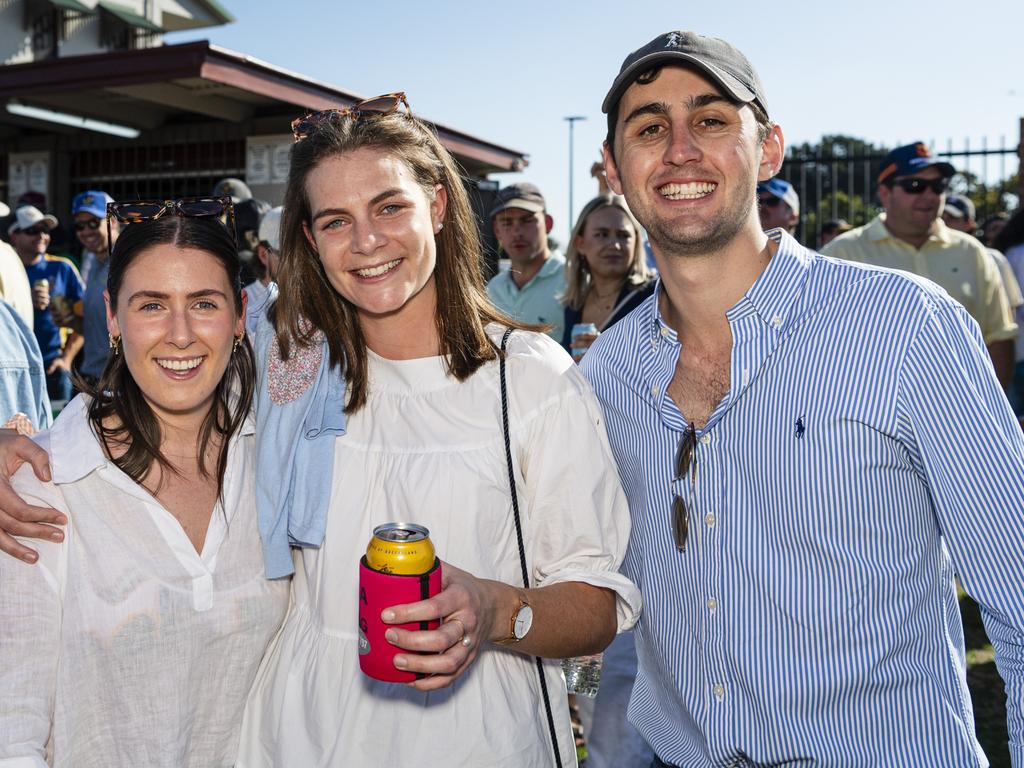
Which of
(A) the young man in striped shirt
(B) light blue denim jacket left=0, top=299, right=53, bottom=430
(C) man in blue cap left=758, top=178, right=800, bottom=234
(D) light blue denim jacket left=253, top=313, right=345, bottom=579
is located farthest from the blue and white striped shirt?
(C) man in blue cap left=758, top=178, right=800, bottom=234

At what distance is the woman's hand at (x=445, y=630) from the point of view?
1577 millimetres

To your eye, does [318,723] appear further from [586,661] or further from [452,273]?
[452,273]

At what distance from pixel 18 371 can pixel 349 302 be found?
1.63 meters

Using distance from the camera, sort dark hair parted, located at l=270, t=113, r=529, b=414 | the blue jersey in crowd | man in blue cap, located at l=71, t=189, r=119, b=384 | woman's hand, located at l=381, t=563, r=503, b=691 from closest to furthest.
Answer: woman's hand, located at l=381, t=563, r=503, b=691
dark hair parted, located at l=270, t=113, r=529, b=414
man in blue cap, located at l=71, t=189, r=119, b=384
the blue jersey in crowd

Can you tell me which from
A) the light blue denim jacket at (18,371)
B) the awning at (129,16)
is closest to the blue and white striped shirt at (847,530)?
the light blue denim jacket at (18,371)

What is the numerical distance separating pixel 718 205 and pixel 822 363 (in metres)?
0.44

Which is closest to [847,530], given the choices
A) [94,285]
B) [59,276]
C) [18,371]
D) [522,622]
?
[522,622]

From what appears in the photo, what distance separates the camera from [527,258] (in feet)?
21.6

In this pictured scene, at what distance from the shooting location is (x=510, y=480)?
2070mm

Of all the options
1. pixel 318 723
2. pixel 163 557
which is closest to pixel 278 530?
pixel 163 557

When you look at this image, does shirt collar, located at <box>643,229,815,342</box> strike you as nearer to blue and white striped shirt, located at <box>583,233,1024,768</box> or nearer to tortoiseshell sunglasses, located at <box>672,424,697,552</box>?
blue and white striped shirt, located at <box>583,233,1024,768</box>

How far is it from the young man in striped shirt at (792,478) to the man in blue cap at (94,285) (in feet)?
16.3

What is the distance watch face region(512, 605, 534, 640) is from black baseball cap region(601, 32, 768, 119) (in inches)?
47.6

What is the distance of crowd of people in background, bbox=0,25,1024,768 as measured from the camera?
176 centimetres
